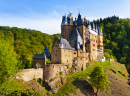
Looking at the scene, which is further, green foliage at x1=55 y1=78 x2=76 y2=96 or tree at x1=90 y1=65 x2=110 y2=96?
tree at x1=90 y1=65 x2=110 y2=96

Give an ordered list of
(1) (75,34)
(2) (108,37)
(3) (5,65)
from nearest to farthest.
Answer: (3) (5,65)
(1) (75,34)
(2) (108,37)

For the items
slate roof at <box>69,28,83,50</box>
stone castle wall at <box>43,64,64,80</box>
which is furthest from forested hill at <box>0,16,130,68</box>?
stone castle wall at <box>43,64,64,80</box>

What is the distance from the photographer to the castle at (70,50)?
1359 inches

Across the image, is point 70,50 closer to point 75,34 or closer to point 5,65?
point 75,34

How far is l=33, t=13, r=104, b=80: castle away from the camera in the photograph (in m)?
34.5

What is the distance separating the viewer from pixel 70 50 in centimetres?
4081

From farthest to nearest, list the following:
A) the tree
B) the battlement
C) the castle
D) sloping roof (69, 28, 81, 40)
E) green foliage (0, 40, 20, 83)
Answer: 1. sloping roof (69, 28, 81, 40)
2. the castle
3. the battlement
4. the tree
5. green foliage (0, 40, 20, 83)

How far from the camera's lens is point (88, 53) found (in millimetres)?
50375

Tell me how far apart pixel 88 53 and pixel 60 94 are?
23668 mm

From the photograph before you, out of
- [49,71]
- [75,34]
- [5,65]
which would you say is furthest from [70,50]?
[5,65]

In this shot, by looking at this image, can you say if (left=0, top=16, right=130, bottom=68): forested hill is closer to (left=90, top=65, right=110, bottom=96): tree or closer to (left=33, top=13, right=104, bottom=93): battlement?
(left=33, top=13, right=104, bottom=93): battlement

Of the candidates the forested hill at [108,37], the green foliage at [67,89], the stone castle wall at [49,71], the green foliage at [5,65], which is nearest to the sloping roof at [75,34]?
the green foliage at [67,89]

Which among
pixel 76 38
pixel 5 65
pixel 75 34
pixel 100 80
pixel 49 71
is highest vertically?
pixel 75 34

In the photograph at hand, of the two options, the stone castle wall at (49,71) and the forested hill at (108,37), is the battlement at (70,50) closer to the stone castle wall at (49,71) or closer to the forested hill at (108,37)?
the stone castle wall at (49,71)
